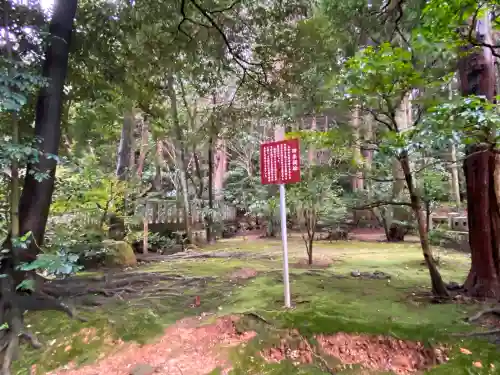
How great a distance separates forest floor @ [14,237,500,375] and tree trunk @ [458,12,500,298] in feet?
1.27

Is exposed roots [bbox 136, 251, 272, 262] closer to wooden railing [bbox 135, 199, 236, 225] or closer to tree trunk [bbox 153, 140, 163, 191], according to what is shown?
wooden railing [bbox 135, 199, 236, 225]

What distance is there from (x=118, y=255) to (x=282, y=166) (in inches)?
167

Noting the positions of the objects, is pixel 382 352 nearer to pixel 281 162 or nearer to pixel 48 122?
pixel 281 162

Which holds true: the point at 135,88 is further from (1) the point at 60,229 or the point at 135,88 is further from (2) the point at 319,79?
(2) the point at 319,79

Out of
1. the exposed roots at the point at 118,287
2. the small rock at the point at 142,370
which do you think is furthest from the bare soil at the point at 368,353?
the exposed roots at the point at 118,287

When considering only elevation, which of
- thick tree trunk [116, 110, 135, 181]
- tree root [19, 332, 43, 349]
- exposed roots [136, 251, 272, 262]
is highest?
thick tree trunk [116, 110, 135, 181]

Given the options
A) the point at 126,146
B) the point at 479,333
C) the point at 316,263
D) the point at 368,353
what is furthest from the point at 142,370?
the point at 126,146

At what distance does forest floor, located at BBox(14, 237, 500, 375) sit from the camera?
274 cm

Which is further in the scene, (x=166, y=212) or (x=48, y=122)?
(x=166, y=212)

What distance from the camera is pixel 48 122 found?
3.98m

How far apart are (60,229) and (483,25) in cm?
658

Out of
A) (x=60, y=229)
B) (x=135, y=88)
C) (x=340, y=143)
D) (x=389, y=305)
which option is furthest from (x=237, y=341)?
(x=135, y=88)

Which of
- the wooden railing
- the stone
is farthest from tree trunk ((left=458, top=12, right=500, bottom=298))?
the wooden railing

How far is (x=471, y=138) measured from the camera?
7.85ft
